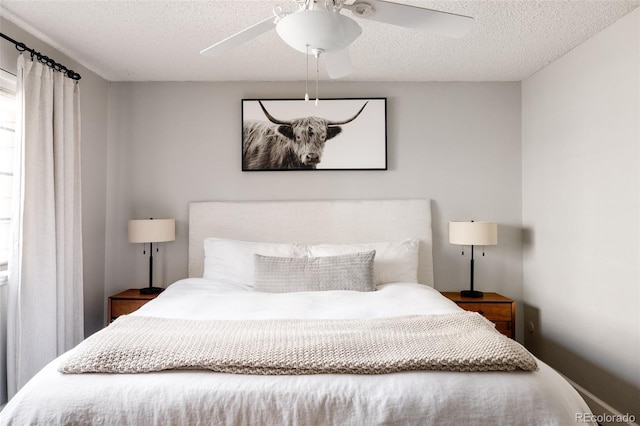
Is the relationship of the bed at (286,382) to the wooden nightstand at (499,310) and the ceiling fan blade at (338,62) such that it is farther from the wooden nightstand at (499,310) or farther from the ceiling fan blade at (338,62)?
the ceiling fan blade at (338,62)

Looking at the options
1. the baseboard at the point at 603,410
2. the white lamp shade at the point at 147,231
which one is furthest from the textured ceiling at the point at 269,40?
the baseboard at the point at 603,410

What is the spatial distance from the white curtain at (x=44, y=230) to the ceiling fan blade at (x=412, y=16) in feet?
6.72

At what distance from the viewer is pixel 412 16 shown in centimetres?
167

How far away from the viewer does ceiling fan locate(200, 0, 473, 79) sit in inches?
60.8

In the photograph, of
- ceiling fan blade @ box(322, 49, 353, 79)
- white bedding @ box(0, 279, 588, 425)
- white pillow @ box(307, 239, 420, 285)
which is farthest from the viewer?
white pillow @ box(307, 239, 420, 285)

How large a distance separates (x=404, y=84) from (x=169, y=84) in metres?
2.06

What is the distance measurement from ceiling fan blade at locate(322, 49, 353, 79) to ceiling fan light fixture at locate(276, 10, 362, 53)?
36 centimetres

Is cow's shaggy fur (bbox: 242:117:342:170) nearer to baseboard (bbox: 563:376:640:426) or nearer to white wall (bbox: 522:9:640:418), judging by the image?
white wall (bbox: 522:9:640:418)

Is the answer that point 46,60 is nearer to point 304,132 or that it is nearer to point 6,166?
point 6,166

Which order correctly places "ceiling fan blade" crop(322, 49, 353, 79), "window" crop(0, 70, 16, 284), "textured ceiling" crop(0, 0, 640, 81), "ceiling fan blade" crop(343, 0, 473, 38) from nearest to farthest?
"ceiling fan blade" crop(343, 0, 473, 38)
"ceiling fan blade" crop(322, 49, 353, 79)
"textured ceiling" crop(0, 0, 640, 81)
"window" crop(0, 70, 16, 284)

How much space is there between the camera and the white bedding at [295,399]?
137cm

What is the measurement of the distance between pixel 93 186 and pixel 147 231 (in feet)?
2.05

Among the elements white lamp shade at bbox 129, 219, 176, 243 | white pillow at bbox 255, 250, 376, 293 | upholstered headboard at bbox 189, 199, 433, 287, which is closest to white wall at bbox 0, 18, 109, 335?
white lamp shade at bbox 129, 219, 176, 243

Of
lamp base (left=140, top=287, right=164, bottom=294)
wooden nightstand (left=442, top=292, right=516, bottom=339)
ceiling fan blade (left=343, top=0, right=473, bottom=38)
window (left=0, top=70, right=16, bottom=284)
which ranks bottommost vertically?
wooden nightstand (left=442, top=292, right=516, bottom=339)
